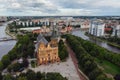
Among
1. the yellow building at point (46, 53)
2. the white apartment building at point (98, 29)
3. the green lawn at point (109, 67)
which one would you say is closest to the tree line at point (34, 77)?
the yellow building at point (46, 53)

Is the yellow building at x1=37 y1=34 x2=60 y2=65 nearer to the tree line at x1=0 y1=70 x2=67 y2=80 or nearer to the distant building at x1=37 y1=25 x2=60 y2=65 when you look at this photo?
the distant building at x1=37 y1=25 x2=60 y2=65

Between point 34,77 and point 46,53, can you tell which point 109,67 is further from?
point 34,77

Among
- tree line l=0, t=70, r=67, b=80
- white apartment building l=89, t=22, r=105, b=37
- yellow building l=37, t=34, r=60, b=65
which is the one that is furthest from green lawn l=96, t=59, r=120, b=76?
white apartment building l=89, t=22, r=105, b=37

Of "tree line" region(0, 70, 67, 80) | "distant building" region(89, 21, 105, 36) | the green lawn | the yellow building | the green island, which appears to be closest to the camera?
"tree line" region(0, 70, 67, 80)

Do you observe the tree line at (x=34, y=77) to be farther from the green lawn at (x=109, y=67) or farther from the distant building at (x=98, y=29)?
the distant building at (x=98, y=29)

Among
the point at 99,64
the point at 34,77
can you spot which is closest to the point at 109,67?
the point at 99,64

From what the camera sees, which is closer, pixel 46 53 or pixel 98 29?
pixel 46 53

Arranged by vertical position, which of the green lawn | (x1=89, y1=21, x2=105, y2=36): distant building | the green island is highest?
(x1=89, y1=21, x2=105, y2=36): distant building

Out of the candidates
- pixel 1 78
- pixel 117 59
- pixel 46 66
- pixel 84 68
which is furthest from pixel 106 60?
pixel 1 78
